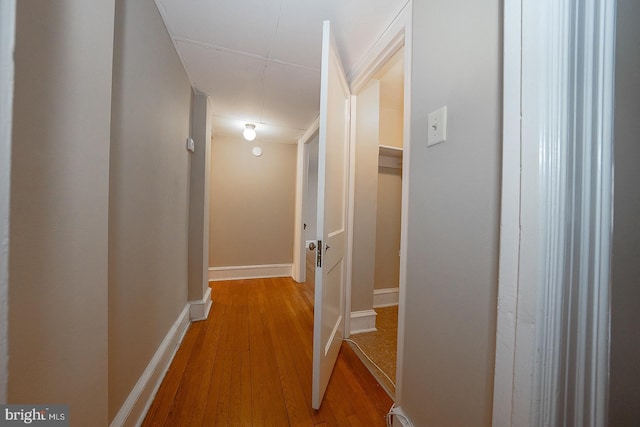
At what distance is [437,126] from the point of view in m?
0.80

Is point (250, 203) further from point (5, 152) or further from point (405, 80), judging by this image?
point (5, 152)

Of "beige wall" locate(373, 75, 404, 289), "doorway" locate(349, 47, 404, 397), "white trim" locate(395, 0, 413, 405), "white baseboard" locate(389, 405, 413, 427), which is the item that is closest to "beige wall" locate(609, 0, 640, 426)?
"white trim" locate(395, 0, 413, 405)

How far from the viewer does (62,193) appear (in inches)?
21.7

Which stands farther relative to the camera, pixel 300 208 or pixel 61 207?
pixel 300 208

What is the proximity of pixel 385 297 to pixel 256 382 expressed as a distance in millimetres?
1562

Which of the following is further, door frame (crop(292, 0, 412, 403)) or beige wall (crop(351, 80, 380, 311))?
beige wall (crop(351, 80, 380, 311))

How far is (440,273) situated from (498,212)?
297mm

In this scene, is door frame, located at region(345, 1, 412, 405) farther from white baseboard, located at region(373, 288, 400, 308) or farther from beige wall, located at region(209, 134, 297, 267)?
beige wall, located at region(209, 134, 297, 267)

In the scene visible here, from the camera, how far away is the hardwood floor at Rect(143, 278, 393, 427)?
3.42ft

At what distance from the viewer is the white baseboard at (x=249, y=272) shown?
3.05 m

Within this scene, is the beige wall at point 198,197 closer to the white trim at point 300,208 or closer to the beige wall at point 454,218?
the white trim at point 300,208

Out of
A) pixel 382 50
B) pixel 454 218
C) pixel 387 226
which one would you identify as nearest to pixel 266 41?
pixel 382 50

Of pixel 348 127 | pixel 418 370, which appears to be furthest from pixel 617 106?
pixel 348 127

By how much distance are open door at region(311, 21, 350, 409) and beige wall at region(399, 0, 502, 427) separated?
41 centimetres
